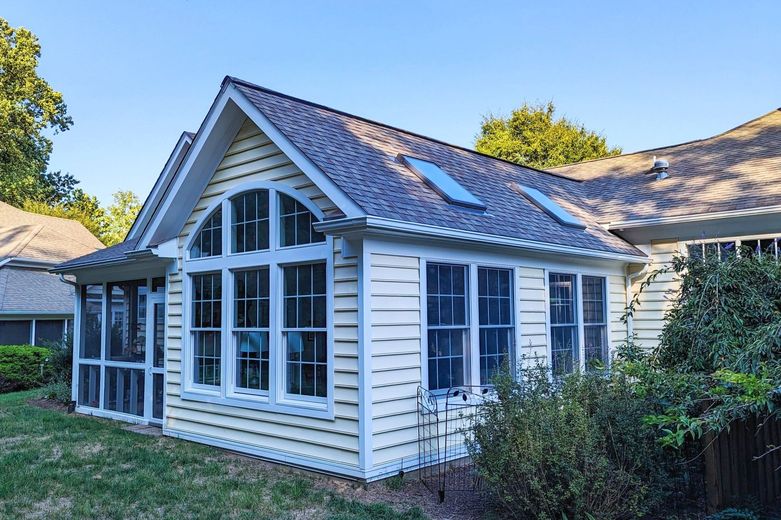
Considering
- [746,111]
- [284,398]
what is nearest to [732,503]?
[284,398]

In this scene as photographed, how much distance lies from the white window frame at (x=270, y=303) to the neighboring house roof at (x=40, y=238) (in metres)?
13.5

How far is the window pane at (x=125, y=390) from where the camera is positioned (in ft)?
33.4

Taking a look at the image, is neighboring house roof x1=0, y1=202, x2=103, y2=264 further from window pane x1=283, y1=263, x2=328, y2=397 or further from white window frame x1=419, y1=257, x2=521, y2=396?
white window frame x1=419, y1=257, x2=521, y2=396

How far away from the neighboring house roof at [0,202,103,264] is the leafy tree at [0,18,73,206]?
5.91ft

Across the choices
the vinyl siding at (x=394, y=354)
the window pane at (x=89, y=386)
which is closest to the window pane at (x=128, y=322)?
the window pane at (x=89, y=386)

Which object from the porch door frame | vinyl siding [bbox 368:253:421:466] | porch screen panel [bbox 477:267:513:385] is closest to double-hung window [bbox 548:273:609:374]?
porch screen panel [bbox 477:267:513:385]

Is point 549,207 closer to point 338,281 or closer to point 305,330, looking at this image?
point 338,281

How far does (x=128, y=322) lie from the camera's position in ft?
34.7

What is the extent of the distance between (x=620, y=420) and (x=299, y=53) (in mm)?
16993

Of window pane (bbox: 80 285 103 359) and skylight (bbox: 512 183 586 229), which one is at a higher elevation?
skylight (bbox: 512 183 586 229)

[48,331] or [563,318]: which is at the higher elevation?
[563,318]

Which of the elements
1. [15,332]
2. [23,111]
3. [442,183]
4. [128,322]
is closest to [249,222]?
[442,183]

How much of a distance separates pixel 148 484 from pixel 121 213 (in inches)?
1736

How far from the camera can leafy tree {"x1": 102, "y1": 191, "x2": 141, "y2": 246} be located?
1817 inches
